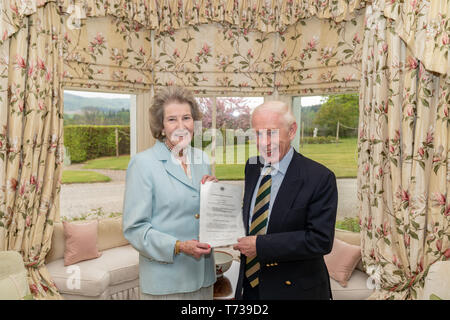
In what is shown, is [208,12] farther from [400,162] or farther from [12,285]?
[12,285]

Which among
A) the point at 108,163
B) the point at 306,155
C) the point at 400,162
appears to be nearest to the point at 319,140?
the point at 306,155

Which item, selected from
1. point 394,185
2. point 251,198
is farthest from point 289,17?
point 251,198

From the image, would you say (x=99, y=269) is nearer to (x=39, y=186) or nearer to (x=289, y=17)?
(x=39, y=186)

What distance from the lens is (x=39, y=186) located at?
2619mm

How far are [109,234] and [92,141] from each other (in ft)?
3.27

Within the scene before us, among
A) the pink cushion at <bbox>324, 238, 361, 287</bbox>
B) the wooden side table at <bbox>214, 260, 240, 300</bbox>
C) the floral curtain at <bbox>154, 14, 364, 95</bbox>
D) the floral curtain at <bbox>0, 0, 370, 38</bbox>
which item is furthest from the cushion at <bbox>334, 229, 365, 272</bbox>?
the floral curtain at <bbox>0, 0, 370, 38</bbox>

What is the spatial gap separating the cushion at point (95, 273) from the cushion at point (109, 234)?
0.51ft

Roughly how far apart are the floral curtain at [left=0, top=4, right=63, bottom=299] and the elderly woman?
1631 millimetres

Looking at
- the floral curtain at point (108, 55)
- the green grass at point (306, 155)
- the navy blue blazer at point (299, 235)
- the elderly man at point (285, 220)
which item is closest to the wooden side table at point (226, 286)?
the elderly man at point (285, 220)

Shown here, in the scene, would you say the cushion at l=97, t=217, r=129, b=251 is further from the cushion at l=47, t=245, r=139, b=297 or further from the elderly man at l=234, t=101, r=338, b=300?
the elderly man at l=234, t=101, r=338, b=300

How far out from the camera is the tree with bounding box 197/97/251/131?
3424 millimetres

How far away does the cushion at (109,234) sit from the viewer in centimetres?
303

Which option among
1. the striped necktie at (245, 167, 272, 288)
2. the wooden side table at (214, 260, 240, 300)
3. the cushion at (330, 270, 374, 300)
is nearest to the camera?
the striped necktie at (245, 167, 272, 288)

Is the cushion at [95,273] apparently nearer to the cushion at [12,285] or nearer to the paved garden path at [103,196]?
the paved garden path at [103,196]
